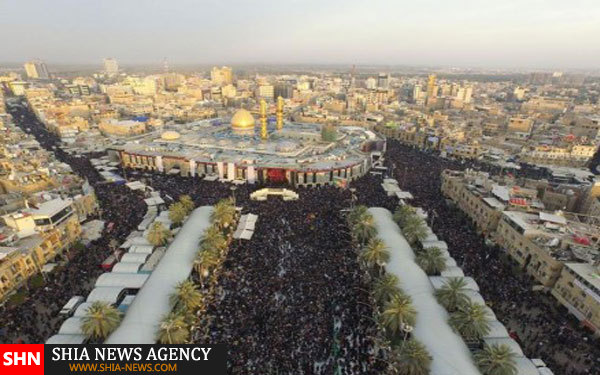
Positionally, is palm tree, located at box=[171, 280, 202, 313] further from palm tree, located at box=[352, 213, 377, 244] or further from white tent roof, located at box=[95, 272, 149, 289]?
palm tree, located at box=[352, 213, 377, 244]

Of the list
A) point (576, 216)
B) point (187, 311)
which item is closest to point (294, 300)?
point (187, 311)

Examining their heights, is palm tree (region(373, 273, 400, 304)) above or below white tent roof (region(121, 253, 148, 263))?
above

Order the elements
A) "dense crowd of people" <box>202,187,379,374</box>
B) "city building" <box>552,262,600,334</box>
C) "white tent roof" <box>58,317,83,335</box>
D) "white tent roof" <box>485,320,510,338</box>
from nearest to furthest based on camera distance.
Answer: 1. "dense crowd of people" <box>202,187,379,374</box>
2. "white tent roof" <box>485,320,510,338</box>
3. "white tent roof" <box>58,317,83,335</box>
4. "city building" <box>552,262,600,334</box>

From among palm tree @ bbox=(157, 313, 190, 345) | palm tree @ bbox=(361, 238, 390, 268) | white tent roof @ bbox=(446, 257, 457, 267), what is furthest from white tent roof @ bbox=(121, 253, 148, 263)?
white tent roof @ bbox=(446, 257, 457, 267)

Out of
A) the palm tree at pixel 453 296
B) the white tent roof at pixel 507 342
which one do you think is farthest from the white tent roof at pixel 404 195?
the white tent roof at pixel 507 342

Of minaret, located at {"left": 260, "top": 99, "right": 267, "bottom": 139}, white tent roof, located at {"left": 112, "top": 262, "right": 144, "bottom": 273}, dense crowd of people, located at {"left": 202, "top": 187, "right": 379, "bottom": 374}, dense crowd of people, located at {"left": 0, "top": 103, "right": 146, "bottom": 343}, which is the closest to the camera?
dense crowd of people, located at {"left": 202, "top": 187, "right": 379, "bottom": 374}

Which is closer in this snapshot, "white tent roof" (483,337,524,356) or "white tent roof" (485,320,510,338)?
"white tent roof" (483,337,524,356)
